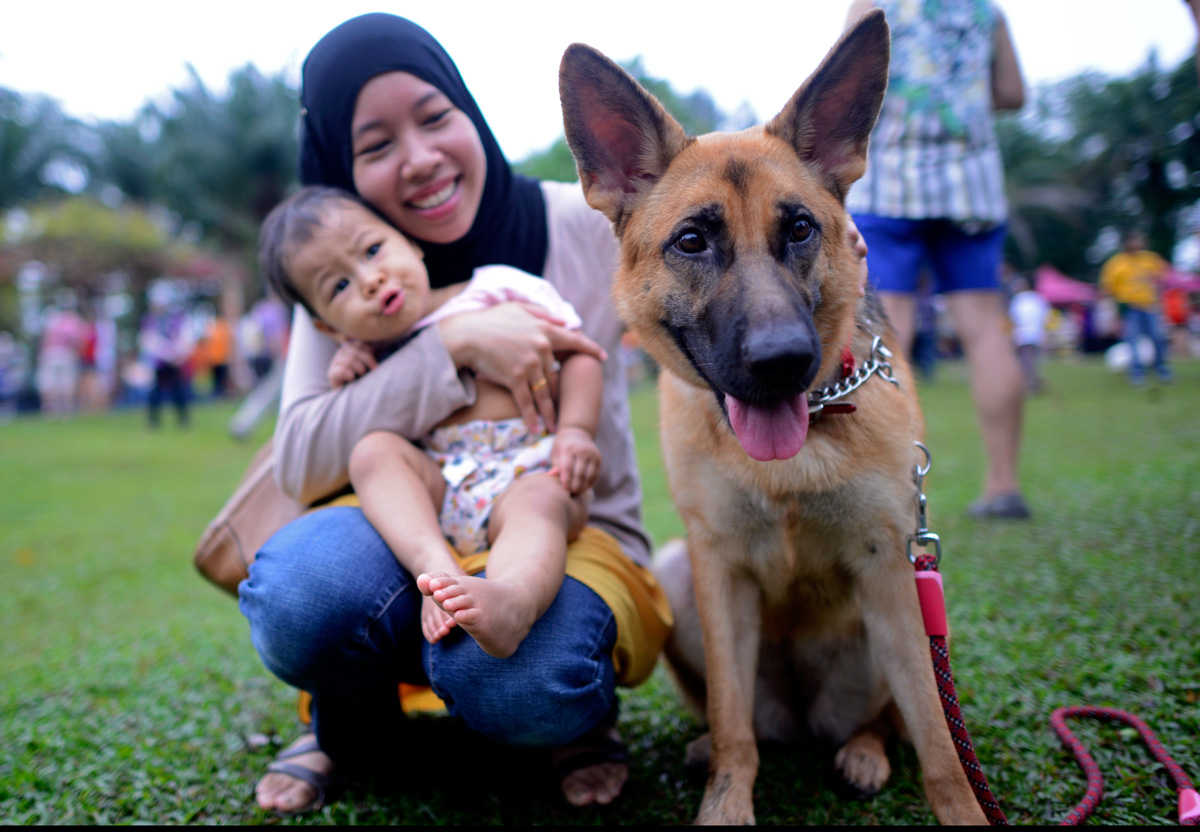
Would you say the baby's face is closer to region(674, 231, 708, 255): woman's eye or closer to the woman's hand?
the woman's hand

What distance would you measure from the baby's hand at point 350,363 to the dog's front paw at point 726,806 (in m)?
1.54

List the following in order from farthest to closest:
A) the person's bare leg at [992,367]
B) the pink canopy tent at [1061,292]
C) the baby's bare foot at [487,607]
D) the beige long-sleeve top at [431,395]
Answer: the pink canopy tent at [1061,292], the person's bare leg at [992,367], the beige long-sleeve top at [431,395], the baby's bare foot at [487,607]

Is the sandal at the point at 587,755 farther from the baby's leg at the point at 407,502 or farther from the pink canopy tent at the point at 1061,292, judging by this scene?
the pink canopy tent at the point at 1061,292

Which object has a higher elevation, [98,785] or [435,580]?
[435,580]

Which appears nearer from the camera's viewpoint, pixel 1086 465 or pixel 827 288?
pixel 827 288

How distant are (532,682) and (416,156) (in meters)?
1.51

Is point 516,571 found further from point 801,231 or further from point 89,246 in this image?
point 89,246

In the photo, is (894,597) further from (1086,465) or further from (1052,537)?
(1086,465)

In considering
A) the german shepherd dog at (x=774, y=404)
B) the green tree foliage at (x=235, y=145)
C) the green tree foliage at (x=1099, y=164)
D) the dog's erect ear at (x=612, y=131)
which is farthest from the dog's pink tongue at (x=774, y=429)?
the green tree foliage at (x=235, y=145)

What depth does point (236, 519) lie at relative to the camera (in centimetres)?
215

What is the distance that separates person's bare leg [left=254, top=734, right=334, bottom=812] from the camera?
1894 millimetres

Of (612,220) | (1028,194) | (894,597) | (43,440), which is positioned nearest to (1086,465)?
(894,597)

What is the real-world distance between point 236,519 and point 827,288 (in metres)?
1.85

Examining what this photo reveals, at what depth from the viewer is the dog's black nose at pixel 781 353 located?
4.66ft
